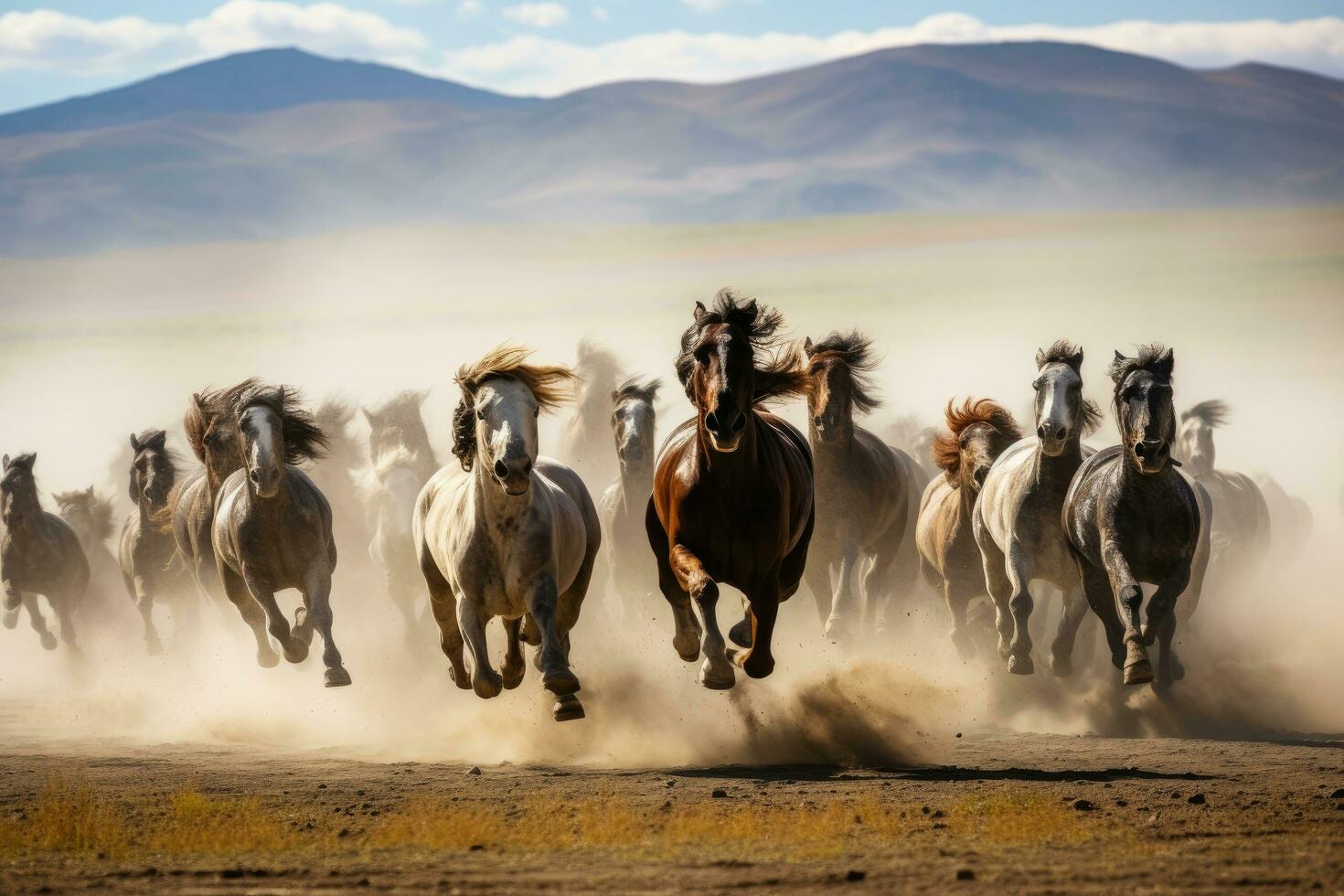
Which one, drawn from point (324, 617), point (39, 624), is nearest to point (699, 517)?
point (324, 617)

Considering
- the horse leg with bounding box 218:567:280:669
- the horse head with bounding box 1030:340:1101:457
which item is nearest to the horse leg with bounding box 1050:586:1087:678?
the horse head with bounding box 1030:340:1101:457

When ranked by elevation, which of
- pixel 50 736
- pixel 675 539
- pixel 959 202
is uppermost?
pixel 959 202

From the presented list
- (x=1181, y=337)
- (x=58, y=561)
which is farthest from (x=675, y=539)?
(x=1181, y=337)

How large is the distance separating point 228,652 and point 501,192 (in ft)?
547

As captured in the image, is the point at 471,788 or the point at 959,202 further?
the point at 959,202

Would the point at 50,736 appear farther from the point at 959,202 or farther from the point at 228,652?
the point at 959,202

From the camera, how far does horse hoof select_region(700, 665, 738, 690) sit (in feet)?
34.1

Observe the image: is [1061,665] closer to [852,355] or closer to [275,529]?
[852,355]

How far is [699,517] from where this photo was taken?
35.3ft

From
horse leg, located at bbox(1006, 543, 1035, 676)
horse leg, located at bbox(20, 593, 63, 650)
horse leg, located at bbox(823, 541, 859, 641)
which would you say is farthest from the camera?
horse leg, located at bbox(20, 593, 63, 650)

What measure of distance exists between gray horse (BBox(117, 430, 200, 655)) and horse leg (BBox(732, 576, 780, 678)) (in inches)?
374

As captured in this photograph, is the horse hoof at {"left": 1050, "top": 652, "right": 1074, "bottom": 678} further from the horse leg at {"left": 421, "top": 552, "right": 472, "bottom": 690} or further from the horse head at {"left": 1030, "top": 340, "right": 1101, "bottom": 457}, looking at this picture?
the horse leg at {"left": 421, "top": 552, "right": 472, "bottom": 690}

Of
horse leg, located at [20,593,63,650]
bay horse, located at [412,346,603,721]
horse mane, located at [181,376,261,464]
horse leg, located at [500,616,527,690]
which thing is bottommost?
horse leg, located at [20,593,63,650]

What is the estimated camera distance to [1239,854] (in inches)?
307
